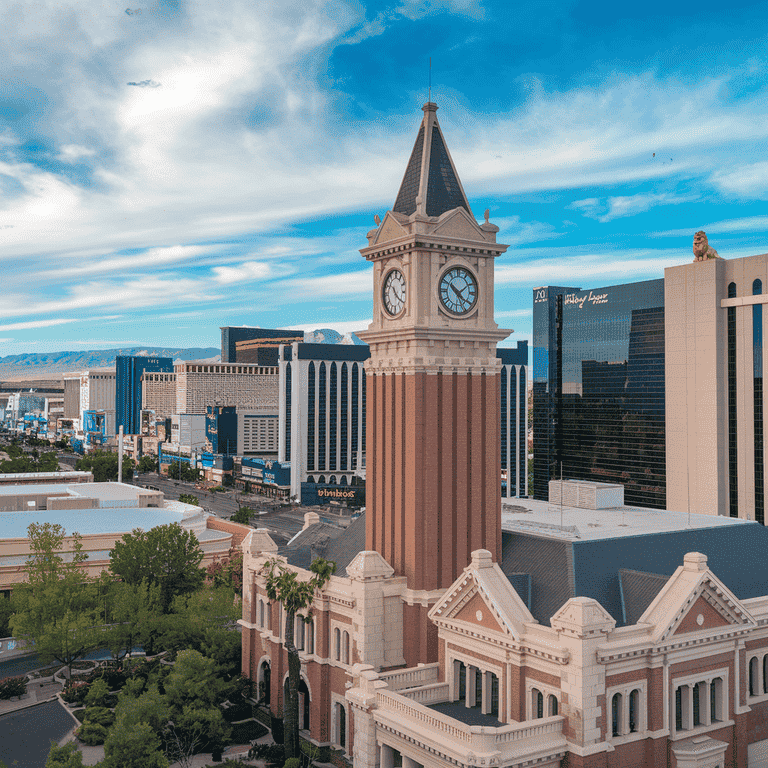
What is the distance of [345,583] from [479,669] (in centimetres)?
1099

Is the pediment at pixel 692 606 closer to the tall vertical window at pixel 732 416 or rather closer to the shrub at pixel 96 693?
the shrub at pixel 96 693

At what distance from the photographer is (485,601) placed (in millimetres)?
44281

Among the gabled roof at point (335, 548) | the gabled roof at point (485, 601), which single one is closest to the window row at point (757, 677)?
the gabled roof at point (485, 601)

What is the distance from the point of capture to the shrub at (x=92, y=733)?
56.6 metres

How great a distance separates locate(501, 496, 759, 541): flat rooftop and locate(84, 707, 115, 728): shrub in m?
32.4

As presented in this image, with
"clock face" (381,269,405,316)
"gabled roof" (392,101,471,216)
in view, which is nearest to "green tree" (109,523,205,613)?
"clock face" (381,269,405,316)

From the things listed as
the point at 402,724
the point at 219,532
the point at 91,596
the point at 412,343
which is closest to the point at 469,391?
the point at 412,343

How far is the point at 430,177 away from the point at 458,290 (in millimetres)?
7877

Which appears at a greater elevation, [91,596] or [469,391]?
[469,391]

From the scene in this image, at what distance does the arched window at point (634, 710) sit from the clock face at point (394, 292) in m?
26.0

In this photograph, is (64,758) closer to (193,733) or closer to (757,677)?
(193,733)

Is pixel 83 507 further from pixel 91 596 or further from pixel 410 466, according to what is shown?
pixel 410 466

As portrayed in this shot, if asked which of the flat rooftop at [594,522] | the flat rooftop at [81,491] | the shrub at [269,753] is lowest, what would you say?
the shrub at [269,753]

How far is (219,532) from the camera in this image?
388 ft
